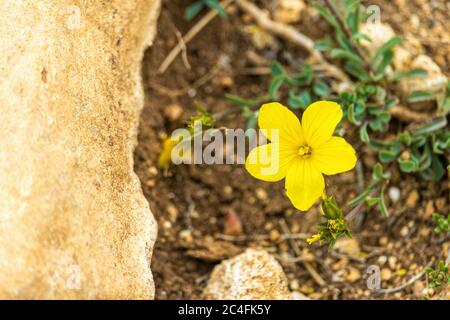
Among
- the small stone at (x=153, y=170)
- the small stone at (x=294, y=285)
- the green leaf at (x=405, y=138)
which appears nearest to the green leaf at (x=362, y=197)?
the green leaf at (x=405, y=138)

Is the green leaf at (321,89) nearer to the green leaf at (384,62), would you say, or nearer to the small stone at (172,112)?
the green leaf at (384,62)

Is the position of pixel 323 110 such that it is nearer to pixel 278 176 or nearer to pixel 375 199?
pixel 278 176

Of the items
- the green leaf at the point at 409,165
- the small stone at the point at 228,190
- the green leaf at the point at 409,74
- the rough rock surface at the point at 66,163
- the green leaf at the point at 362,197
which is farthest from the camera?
the small stone at the point at 228,190

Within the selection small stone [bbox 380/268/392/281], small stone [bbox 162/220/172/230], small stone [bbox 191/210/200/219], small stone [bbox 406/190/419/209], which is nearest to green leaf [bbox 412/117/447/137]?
small stone [bbox 406/190/419/209]

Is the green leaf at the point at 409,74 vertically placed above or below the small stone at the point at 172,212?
above

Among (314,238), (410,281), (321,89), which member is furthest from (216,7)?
(410,281)
